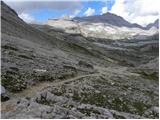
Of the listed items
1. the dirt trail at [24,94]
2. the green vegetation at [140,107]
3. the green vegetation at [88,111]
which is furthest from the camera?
the green vegetation at [140,107]

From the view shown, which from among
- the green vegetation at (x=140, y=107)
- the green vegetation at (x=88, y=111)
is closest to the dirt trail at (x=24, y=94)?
the green vegetation at (x=88, y=111)

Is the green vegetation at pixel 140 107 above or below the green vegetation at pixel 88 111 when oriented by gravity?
below

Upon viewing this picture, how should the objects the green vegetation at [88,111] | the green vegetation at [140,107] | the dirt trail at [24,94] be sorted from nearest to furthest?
the dirt trail at [24,94] → the green vegetation at [88,111] → the green vegetation at [140,107]

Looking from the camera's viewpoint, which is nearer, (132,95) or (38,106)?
(38,106)

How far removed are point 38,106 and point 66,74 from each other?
86.7 feet

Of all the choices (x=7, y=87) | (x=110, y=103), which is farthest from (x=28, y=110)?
(x=110, y=103)

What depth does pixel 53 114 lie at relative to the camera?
34062 millimetres

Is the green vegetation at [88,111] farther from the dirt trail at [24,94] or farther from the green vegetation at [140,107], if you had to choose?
the green vegetation at [140,107]

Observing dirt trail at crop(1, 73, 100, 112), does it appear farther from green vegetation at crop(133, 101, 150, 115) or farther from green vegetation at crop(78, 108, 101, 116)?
green vegetation at crop(133, 101, 150, 115)

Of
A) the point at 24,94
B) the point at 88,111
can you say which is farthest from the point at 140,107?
the point at 24,94

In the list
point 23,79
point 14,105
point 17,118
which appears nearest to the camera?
point 17,118

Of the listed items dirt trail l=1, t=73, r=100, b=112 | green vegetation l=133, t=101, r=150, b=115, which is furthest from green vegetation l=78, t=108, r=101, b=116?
green vegetation l=133, t=101, r=150, b=115

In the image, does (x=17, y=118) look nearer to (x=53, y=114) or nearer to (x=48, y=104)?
(x=53, y=114)

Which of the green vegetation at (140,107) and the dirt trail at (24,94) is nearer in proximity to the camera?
the dirt trail at (24,94)
